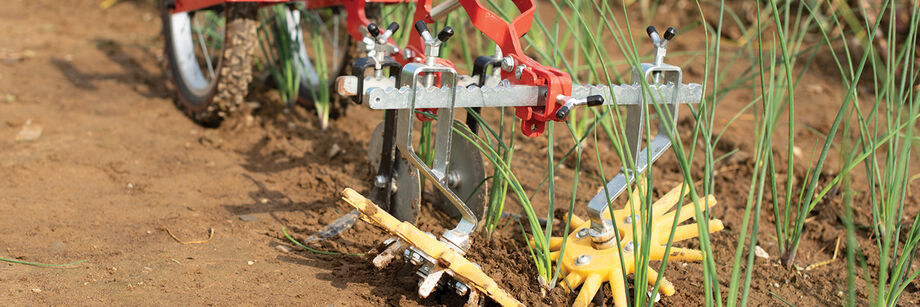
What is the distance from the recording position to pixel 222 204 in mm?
2510

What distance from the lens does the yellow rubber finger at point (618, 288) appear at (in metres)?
1.75

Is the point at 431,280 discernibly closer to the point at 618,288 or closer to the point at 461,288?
the point at 461,288

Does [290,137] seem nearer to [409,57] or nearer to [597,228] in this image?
[409,57]

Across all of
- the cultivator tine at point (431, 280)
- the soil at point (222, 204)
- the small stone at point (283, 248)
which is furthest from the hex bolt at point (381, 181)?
the cultivator tine at point (431, 280)

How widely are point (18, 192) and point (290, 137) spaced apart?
101 cm

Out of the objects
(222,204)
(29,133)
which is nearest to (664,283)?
(222,204)

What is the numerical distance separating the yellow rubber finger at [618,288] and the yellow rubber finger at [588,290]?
0.10ft

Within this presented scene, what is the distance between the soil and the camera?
6.18ft

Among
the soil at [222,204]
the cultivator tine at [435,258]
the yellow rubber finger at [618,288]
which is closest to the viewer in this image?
the cultivator tine at [435,258]

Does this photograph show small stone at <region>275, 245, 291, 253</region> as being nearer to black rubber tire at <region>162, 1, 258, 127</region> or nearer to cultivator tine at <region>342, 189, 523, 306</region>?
cultivator tine at <region>342, 189, 523, 306</region>

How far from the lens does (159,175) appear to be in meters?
2.75

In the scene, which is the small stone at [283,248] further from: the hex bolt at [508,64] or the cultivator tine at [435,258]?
the hex bolt at [508,64]

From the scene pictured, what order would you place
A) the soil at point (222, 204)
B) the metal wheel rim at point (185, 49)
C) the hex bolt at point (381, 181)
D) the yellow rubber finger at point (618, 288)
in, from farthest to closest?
1. the metal wheel rim at point (185, 49)
2. the hex bolt at point (381, 181)
3. the soil at point (222, 204)
4. the yellow rubber finger at point (618, 288)

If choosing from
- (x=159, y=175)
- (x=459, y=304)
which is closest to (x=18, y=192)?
(x=159, y=175)
